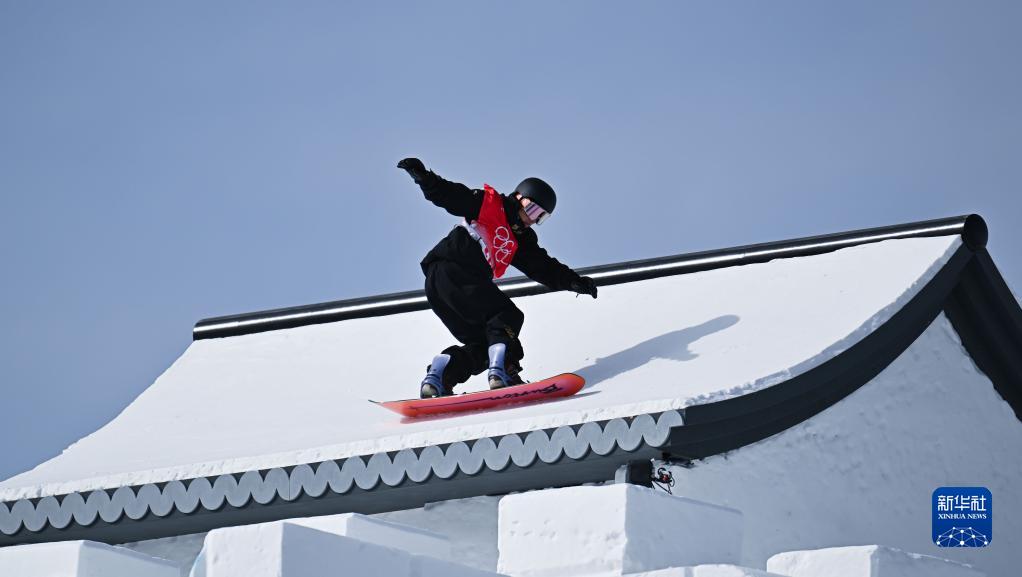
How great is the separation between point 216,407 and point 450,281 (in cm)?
219

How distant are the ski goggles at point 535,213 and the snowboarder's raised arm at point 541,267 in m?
0.14

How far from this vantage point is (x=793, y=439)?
8477 mm

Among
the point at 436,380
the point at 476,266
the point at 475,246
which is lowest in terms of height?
the point at 436,380

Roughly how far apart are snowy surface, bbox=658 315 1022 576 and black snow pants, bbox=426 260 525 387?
74.6 inches

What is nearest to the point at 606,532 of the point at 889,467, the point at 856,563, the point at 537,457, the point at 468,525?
the point at 856,563

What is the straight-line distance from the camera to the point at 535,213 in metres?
9.83

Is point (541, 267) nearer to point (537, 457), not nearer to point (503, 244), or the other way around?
point (503, 244)

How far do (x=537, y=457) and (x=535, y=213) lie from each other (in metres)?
2.24

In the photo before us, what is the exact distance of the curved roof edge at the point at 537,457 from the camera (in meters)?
7.85

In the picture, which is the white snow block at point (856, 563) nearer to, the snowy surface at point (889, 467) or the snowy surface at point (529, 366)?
the snowy surface at point (529, 366)

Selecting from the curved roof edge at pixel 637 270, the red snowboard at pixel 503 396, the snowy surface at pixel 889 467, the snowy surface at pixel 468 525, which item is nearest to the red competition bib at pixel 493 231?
the red snowboard at pixel 503 396

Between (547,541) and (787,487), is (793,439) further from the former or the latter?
(547,541)

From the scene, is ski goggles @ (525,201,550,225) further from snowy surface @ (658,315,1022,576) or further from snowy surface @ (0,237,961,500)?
snowy surface @ (658,315,1022,576)

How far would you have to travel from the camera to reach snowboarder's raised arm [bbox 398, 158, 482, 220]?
9375 mm
